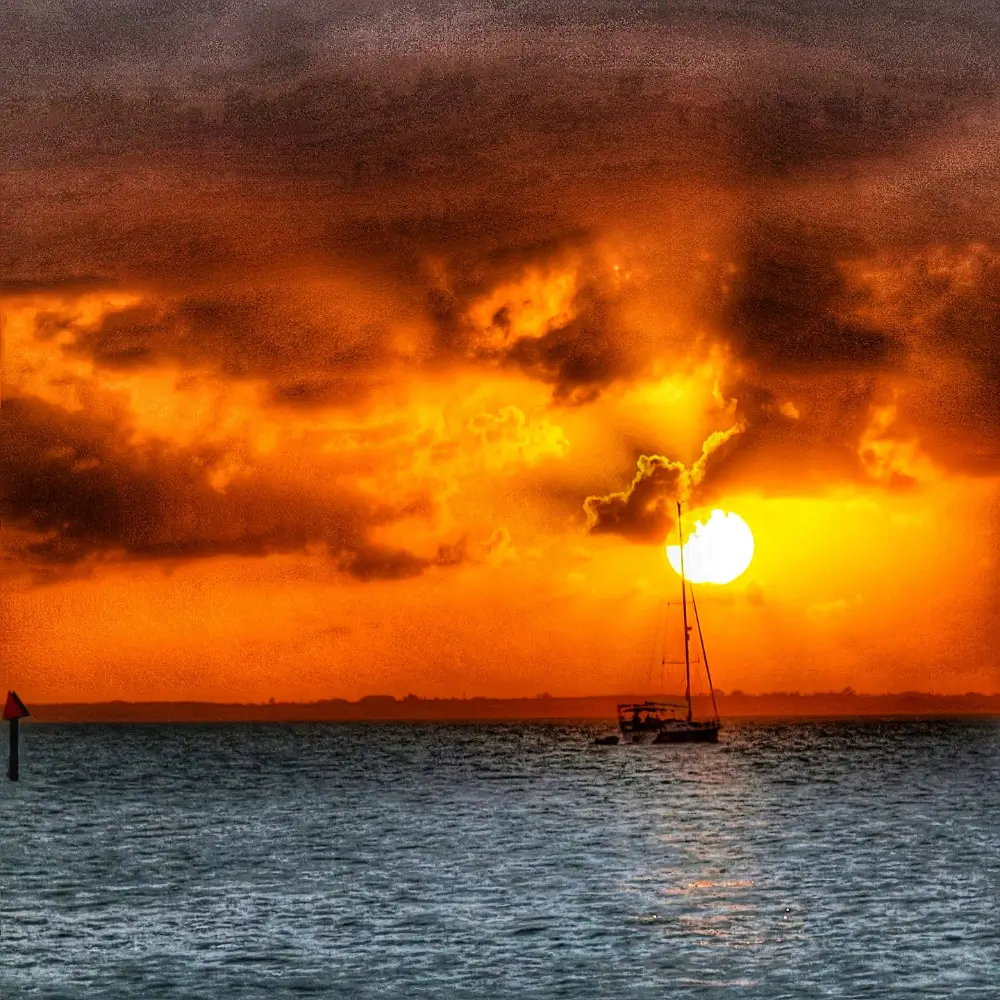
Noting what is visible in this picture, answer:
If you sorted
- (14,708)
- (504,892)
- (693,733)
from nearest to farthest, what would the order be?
(504,892) < (14,708) < (693,733)

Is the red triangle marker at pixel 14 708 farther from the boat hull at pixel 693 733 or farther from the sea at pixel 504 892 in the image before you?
the boat hull at pixel 693 733

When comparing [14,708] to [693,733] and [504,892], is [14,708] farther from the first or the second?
[693,733]

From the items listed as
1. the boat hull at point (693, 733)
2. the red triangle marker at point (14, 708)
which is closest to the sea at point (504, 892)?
the red triangle marker at point (14, 708)

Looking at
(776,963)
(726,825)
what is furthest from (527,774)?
(776,963)

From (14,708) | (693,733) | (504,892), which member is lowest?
(504,892)

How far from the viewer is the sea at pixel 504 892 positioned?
81.8 ft

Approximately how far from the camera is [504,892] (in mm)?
34844

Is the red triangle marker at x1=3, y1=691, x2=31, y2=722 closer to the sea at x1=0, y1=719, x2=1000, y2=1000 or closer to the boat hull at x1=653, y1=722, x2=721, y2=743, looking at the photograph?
the sea at x1=0, y1=719, x2=1000, y2=1000

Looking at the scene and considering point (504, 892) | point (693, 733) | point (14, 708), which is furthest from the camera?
point (693, 733)

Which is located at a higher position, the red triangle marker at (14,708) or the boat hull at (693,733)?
the red triangle marker at (14,708)

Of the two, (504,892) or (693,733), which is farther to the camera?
(693,733)

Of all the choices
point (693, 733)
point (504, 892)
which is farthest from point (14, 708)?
point (693, 733)

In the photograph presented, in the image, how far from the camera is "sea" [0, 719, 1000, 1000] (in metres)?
24.9

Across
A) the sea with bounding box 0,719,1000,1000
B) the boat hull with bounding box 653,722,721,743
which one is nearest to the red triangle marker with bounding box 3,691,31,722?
the sea with bounding box 0,719,1000,1000
